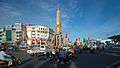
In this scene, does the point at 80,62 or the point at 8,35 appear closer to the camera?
the point at 80,62

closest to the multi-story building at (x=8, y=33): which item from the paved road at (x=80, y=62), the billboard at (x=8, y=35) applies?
the billboard at (x=8, y=35)

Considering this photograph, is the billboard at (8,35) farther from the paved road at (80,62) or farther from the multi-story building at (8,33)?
the paved road at (80,62)

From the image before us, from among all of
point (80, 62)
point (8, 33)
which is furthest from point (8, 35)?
point (80, 62)

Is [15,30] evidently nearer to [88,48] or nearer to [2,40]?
[2,40]

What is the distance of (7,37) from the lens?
227 feet

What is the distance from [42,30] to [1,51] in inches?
2921

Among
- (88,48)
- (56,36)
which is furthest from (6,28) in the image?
(88,48)

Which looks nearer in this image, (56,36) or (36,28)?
(56,36)

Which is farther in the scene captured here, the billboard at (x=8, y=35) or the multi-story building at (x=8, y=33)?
the billboard at (x=8, y=35)

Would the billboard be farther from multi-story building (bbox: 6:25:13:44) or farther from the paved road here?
the paved road

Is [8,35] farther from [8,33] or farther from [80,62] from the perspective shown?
[80,62]

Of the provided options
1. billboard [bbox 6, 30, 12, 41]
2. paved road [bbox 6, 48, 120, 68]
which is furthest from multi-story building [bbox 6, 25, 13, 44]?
paved road [bbox 6, 48, 120, 68]

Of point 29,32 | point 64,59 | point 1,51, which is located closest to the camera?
point 1,51

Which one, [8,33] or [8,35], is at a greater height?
[8,33]
